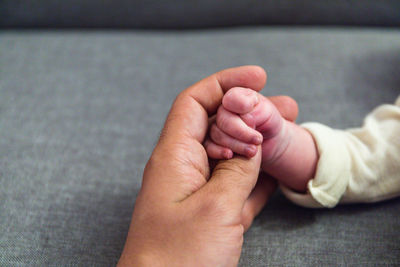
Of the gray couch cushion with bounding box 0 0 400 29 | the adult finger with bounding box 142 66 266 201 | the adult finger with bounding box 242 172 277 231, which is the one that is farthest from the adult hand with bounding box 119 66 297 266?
the gray couch cushion with bounding box 0 0 400 29

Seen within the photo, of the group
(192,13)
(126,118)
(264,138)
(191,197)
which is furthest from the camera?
(192,13)

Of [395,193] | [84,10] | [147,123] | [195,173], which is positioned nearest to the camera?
[195,173]

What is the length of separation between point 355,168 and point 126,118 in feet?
1.83

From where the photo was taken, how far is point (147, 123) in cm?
90

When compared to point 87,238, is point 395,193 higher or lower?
higher

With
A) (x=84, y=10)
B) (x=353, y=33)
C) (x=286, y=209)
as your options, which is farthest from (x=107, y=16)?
(x=286, y=209)

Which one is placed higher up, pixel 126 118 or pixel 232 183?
→ pixel 232 183

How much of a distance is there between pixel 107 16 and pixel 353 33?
839 millimetres

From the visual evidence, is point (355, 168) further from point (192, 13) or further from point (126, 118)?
point (192, 13)

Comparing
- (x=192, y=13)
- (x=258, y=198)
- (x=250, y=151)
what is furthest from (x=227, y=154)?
(x=192, y=13)

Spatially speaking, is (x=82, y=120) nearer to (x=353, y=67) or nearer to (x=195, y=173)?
(x=195, y=173)

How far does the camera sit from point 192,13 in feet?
4.08

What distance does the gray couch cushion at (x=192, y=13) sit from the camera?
1188mm

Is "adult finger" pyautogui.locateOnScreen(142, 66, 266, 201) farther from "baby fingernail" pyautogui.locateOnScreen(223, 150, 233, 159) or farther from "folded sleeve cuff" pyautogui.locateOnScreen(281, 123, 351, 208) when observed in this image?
"folded sleeve cuff" pyautogui.locateOnScreen(281, 123, 351, 208)
